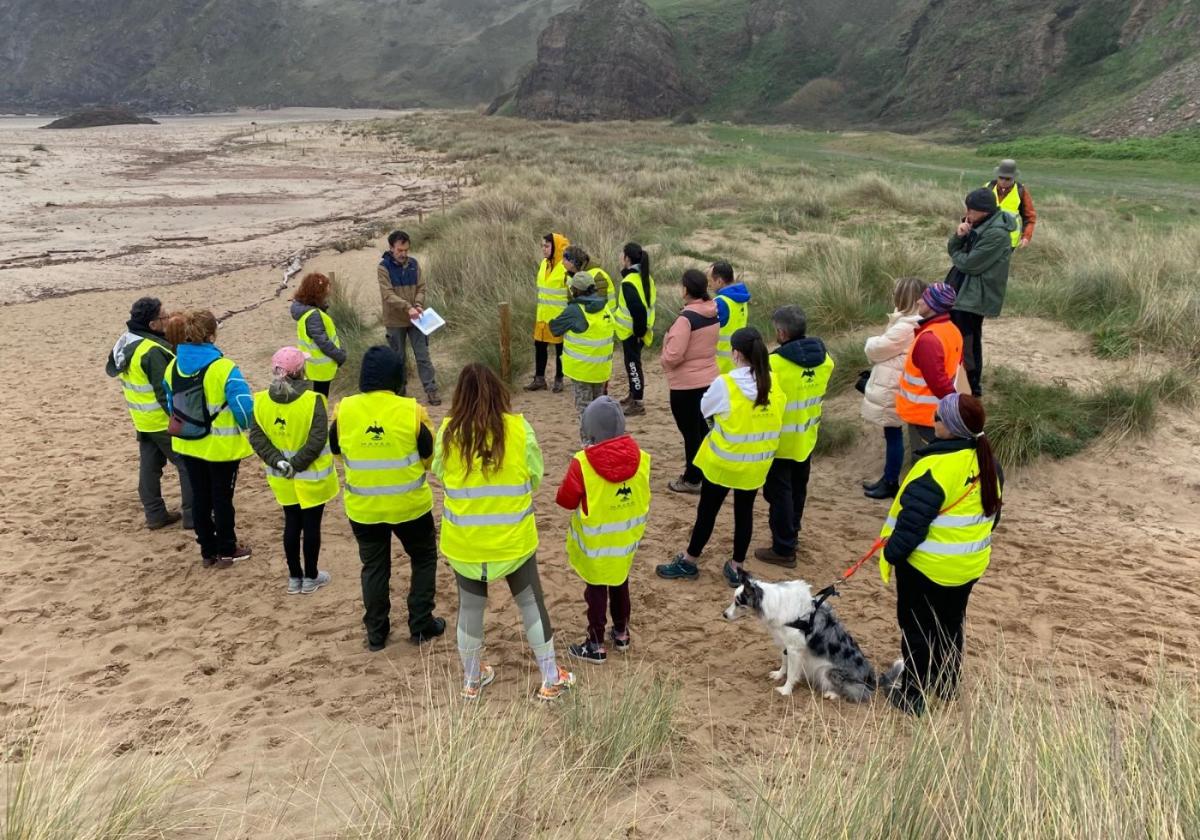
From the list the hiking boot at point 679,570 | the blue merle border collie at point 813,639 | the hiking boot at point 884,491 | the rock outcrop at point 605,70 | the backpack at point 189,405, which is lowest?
the hiking boot at point 679,570

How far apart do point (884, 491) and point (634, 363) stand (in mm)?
2767

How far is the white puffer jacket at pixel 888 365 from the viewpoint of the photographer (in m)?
5.75

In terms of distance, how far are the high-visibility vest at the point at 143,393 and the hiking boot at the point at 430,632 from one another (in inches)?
106

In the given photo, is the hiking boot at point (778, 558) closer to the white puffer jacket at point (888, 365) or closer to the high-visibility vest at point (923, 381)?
the high-visibility vest at point (923, 381)

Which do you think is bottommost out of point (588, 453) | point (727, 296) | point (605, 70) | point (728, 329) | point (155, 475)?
point (155, 475)

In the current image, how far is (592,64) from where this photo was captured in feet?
223

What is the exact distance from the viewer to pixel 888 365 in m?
5.96

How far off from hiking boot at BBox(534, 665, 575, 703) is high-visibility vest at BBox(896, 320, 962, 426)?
291 cm

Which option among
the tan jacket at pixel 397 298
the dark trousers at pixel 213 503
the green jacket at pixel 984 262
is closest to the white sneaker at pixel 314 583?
the dark trousers at pixel 213 503

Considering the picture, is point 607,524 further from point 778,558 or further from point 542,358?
point 542,358

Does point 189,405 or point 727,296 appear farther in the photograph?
point 727,296

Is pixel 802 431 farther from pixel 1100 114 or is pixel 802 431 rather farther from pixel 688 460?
pixel 1100 114

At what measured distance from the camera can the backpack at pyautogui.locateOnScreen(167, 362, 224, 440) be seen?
521cm

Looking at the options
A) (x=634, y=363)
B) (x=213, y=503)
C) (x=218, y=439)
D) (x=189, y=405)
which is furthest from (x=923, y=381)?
(x=213, y=503)
